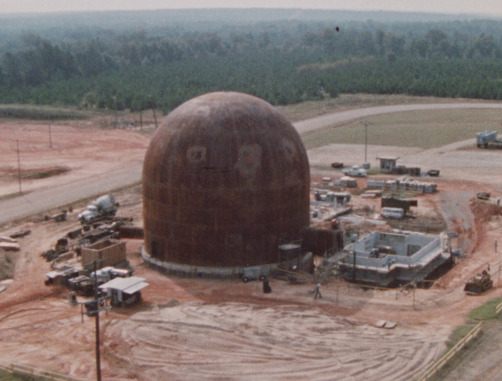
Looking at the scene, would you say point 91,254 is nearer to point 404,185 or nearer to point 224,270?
point 224,270

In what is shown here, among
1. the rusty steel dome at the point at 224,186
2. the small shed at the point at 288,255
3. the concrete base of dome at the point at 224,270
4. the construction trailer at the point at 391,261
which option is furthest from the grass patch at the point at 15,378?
the construction trailer at the point at 391,261

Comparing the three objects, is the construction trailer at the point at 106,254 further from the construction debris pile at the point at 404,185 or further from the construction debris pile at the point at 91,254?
the construction debris pile at the point at 404,185

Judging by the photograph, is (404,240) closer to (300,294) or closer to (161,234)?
(300,294)

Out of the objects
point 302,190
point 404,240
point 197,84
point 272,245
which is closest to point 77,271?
point 272,245

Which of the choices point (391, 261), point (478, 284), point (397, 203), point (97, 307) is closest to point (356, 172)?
point (397, 203)

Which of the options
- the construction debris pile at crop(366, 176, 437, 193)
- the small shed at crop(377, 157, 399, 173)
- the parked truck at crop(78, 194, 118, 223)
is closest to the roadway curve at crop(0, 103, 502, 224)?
the parked truck at crop(78, 194, 118, 223)

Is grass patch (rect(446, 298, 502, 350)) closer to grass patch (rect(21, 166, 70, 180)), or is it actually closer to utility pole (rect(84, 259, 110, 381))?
utility pole (rect(84, 259, 110, 381))
